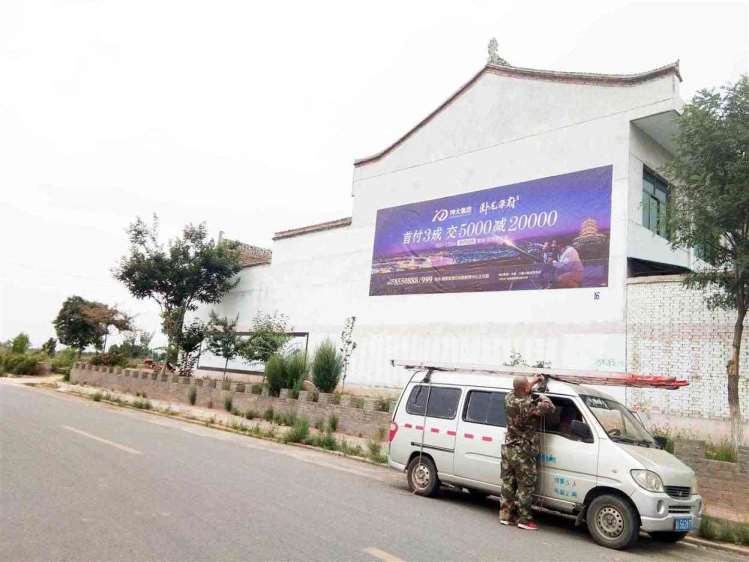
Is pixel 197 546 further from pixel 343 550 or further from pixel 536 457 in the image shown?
pixel 536 457

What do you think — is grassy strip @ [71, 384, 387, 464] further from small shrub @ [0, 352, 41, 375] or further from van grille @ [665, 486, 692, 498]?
small shrub @ [0, 352, 41, 375]

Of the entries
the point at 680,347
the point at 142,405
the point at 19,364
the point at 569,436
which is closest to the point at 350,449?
the point at 569,436

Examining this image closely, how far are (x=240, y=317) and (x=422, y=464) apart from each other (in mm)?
23882

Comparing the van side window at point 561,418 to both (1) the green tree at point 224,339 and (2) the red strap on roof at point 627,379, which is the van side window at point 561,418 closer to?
(2) the red strap on roof at point 627,379

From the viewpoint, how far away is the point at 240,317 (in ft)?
104

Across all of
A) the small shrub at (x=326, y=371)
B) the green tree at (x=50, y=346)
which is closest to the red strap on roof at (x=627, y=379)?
the small shrub at (x=326, y=371)

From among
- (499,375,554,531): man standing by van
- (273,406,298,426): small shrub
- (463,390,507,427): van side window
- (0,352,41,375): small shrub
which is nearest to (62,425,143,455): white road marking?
(463,390,507,427): van side window

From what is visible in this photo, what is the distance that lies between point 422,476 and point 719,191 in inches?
314

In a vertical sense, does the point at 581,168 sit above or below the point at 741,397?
above

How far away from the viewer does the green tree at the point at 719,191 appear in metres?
10.9

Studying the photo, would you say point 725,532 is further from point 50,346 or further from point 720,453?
point 50,346

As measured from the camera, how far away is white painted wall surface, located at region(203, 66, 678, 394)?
1719cm

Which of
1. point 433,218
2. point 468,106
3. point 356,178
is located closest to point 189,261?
point 356,178

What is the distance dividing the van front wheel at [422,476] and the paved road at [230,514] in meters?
0.27
